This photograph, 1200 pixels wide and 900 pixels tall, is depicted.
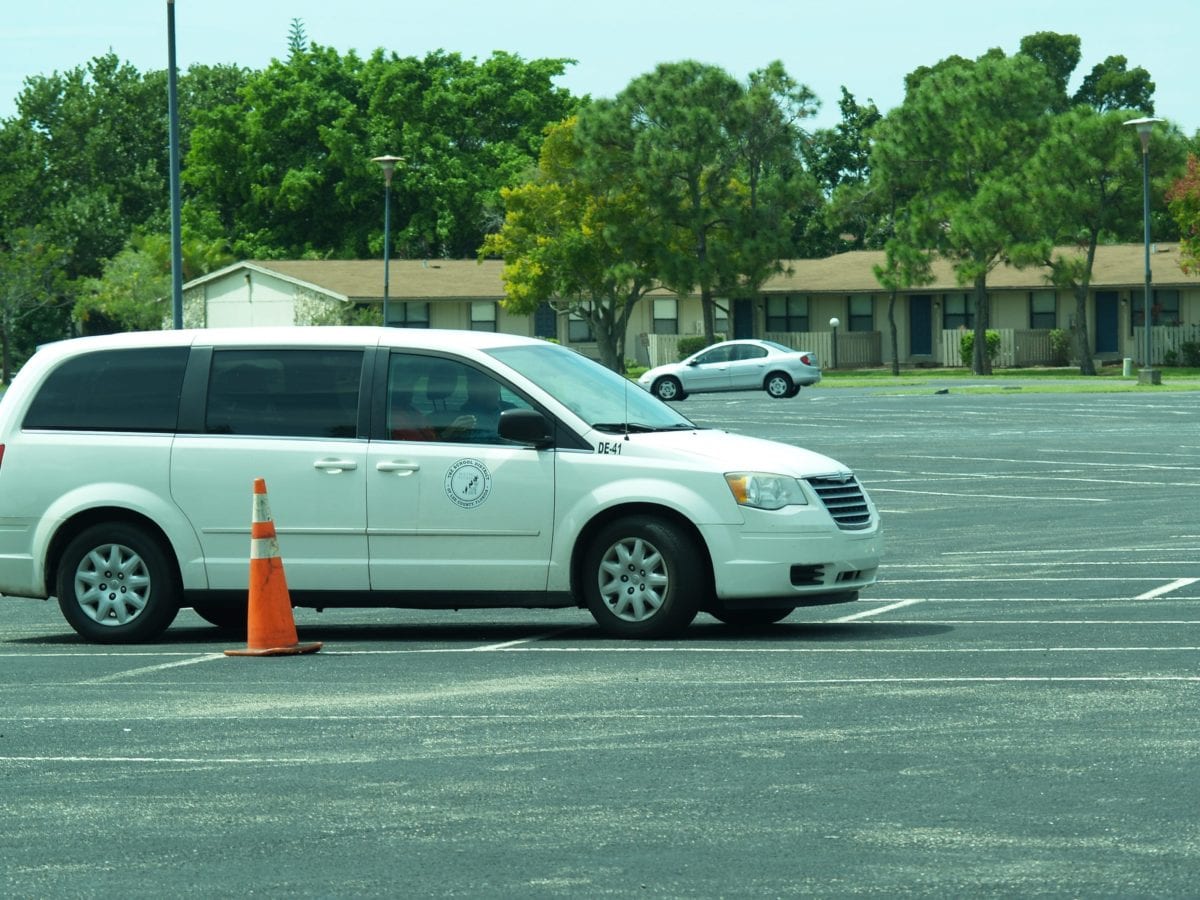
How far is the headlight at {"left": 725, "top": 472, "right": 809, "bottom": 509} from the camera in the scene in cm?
1193

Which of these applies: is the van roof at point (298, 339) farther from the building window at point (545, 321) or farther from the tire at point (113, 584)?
the building window at point (545, 321)

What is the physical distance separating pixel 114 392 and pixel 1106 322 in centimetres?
6358

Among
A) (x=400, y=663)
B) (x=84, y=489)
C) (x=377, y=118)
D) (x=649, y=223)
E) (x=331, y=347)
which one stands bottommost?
(x=400, y=663)

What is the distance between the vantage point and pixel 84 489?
12500 mm

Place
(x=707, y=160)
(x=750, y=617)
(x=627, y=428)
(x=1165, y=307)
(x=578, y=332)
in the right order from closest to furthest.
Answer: (x=627, y=428) → (x=750, y=617) → (x=707, y=160) → (x=1165, y=307) → (x=578, y=332)

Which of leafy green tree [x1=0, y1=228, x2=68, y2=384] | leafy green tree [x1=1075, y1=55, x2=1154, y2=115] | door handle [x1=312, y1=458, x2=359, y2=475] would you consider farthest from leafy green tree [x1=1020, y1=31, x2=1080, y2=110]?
door handle [x1=312, y1=458, x2=359, y2=475]

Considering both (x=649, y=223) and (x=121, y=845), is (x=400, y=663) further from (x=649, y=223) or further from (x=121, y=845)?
(x=649, y=223)

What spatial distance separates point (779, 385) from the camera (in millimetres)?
54719

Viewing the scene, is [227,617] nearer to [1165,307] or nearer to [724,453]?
[724,453]

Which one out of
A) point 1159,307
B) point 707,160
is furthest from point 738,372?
point 1159,307

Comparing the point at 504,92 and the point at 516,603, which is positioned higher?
the point at 504,92

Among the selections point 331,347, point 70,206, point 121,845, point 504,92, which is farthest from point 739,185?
point 121,845

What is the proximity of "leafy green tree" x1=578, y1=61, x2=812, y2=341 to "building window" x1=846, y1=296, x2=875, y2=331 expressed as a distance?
719 cm

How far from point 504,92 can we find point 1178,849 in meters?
89.6
